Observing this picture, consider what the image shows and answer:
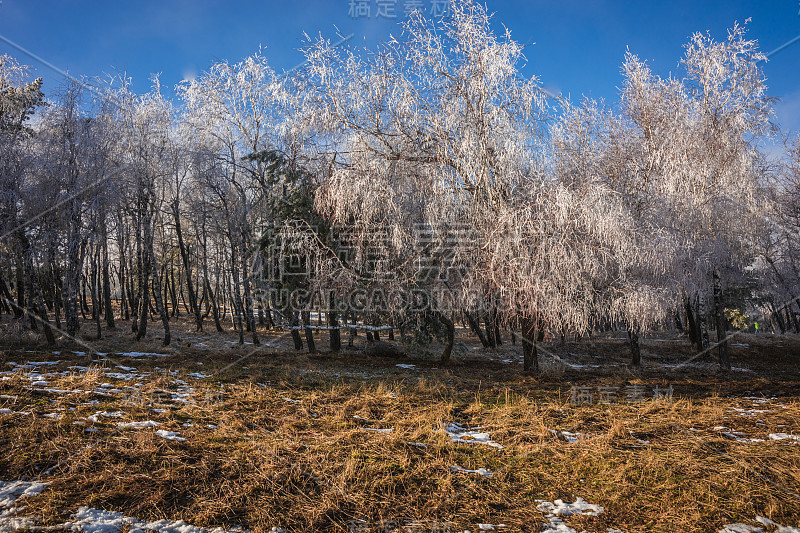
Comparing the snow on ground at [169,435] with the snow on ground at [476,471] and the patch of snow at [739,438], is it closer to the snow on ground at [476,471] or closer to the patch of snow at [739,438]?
the snow on ground at [476,471]

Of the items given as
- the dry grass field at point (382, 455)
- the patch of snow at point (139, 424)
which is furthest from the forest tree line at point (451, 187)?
the patch of snow at point (139, 424)

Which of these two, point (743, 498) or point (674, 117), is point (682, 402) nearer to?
point (743, 498)

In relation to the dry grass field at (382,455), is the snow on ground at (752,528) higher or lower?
lower

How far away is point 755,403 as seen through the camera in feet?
17.4

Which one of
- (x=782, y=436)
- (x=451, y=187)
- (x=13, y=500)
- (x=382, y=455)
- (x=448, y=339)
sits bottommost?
(x=782, y=436)

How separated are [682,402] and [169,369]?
7.56 meters

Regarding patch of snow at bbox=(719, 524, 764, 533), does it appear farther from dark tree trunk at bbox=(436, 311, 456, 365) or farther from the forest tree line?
dark tree trunk at bbox=(436, 311, 456, 365)

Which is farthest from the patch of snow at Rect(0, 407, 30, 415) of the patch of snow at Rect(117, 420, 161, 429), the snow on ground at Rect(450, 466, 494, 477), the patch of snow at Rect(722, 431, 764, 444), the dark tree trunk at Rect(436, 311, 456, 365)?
the dark tree trunk at Rect(436, 311, 456, 365)

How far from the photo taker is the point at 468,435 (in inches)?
161

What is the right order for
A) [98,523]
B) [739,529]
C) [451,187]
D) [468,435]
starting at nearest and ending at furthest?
1. [98,523]
2. [739,529]
3. [468,435]
4. [451,187]

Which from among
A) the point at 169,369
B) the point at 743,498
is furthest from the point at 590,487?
the point at 169,369

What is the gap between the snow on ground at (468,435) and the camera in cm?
389

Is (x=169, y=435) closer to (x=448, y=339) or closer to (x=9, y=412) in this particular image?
(x=9, y=412)

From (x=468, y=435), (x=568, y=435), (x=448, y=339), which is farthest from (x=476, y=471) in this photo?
(x=448, y=339)
